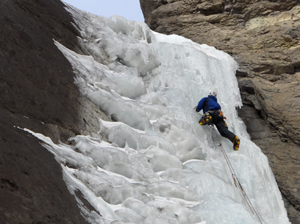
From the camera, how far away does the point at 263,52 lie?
11328 mm

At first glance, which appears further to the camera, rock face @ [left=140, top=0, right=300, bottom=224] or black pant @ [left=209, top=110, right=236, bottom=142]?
rock face @ [left=140, top=0, right=300, bottom=224]

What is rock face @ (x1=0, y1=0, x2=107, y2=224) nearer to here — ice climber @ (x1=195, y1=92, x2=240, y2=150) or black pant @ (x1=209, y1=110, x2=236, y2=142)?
ice climber @ (x1=195, y1=92, x2=240, y2=150)

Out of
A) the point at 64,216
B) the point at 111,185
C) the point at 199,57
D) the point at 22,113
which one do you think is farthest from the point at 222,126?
the point at 64,216

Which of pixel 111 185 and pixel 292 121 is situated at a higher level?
pixel 111 185

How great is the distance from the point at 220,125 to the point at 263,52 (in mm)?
3895

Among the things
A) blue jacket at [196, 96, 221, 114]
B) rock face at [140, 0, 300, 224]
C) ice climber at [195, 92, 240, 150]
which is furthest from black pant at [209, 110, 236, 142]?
rock face at [140, 0, 300, 224]

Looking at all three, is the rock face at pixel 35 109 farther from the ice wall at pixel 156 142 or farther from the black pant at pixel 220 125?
the black pant at pixel 220 125

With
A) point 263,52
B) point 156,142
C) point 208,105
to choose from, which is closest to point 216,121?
point 208,105

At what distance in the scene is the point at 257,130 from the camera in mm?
9641

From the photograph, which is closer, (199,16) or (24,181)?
(24,181)

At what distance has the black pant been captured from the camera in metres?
8.26

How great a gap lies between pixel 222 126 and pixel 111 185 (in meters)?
4.28

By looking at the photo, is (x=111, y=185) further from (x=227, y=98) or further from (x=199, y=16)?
(x=199, y=16)

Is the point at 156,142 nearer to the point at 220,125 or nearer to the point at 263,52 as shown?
the point at 220,125
